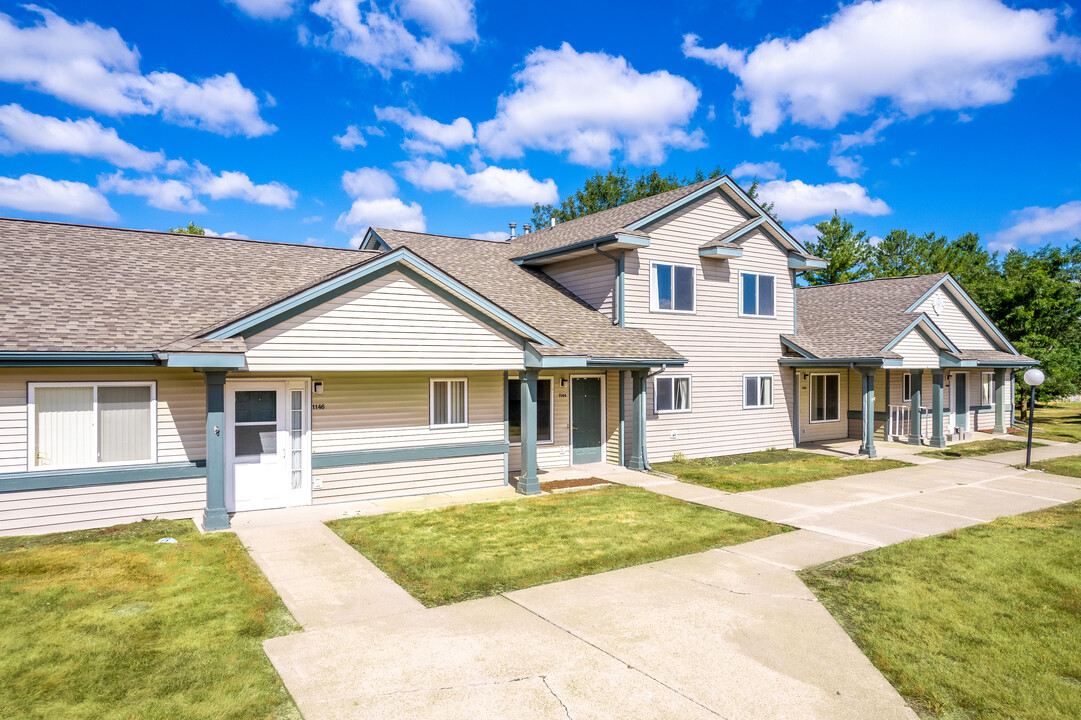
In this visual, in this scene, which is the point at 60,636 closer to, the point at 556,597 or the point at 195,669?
the point at 195,669

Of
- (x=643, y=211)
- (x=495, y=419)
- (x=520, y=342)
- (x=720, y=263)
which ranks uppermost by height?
(x=643, y=211)

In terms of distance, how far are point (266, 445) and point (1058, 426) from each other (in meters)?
31.4

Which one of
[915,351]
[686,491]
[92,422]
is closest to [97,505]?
[92,422]

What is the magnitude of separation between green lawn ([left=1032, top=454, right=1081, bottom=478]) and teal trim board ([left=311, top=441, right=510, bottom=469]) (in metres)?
13.7

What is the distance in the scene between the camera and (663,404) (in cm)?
1702

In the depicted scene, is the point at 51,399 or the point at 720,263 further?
the point at 720,263

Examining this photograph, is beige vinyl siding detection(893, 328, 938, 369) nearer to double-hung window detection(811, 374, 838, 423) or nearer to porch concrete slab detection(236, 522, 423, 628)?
double-hung window detection(811, 374, 838, 423)

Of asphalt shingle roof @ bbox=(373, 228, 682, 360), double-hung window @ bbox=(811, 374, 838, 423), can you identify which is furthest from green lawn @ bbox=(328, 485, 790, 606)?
double-hung window @ bbox=(811, 374, 838, 423)

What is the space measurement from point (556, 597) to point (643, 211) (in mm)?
12534

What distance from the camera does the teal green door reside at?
1622 centimetres

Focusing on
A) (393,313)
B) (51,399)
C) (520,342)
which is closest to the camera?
(51,399)

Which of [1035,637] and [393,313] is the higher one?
[393,313]

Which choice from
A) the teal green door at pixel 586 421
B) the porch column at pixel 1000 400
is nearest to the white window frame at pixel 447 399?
the teal green door at pixel 586 421

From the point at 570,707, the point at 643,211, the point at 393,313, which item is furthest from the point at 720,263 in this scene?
the point at 570,707
